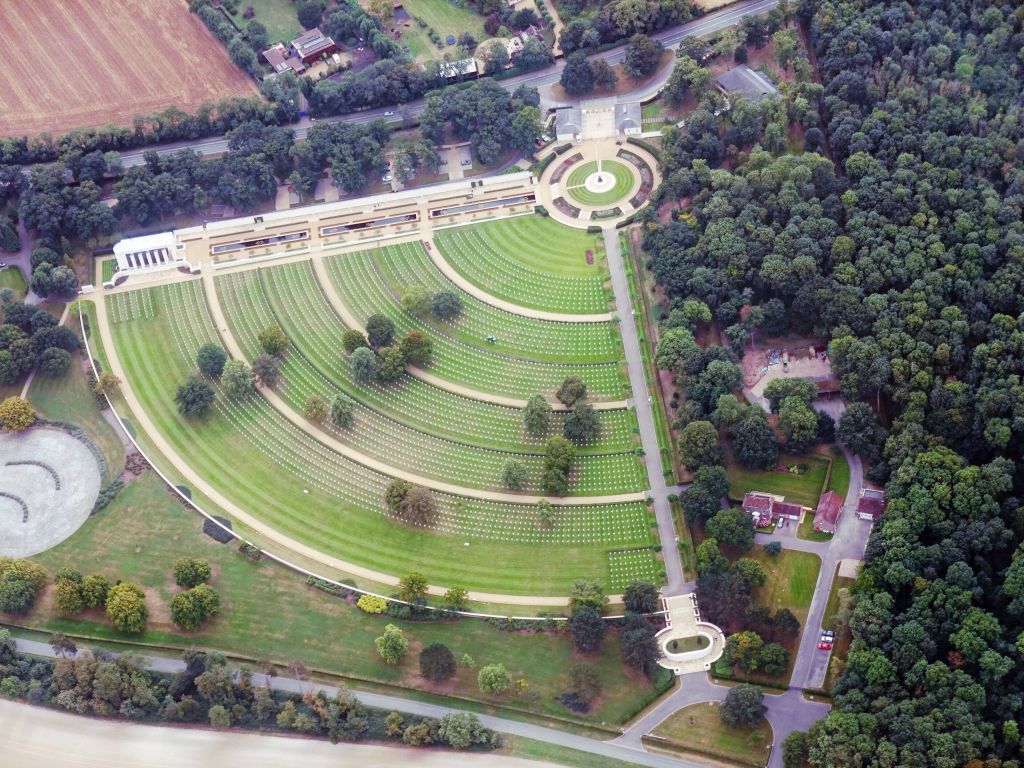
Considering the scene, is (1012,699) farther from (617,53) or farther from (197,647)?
(617,53)

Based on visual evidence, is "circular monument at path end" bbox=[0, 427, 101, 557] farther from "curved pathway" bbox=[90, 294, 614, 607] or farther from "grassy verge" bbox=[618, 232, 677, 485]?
"grassy verge" bbox=[618, 232, 677, 485]

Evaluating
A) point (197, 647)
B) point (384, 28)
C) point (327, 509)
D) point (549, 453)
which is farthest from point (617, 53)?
point (197, 647)

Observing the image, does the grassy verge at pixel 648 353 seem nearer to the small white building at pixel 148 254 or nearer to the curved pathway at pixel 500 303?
the curved pathway at pixel 500 303

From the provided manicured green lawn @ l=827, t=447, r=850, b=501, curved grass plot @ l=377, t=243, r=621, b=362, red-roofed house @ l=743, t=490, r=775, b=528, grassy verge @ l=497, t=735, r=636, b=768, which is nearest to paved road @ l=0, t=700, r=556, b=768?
grassy verge @ l=497, t=735, r=636, b=768

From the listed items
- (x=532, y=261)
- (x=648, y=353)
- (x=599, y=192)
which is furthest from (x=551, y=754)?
(x=599, y=192)

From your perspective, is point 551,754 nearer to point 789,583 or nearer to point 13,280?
point 789,583
